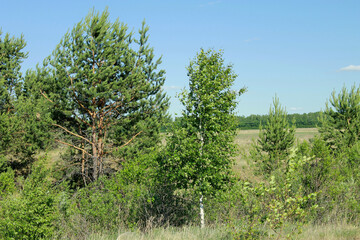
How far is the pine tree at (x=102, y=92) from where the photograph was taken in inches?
672

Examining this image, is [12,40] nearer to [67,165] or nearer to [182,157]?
[67,165]

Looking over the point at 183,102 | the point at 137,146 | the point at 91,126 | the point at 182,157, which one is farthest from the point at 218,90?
the point at 91,126

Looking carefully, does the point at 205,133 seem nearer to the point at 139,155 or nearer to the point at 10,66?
the point at 139,155

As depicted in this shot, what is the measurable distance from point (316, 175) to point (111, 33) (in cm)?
1245

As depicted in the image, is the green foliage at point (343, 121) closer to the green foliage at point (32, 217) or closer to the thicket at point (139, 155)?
the thicket at point (139, 155)

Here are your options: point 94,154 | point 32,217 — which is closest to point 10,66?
point 94,154

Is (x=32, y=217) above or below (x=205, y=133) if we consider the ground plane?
below

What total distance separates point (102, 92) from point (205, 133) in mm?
8721

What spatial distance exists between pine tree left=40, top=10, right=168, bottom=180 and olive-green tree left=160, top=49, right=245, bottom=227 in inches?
321

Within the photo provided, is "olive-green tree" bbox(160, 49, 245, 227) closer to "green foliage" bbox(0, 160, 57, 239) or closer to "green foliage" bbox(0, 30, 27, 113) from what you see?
"green foliage" bbox(0, 160, 57, 239)

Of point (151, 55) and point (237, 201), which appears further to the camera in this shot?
point (151, 55)

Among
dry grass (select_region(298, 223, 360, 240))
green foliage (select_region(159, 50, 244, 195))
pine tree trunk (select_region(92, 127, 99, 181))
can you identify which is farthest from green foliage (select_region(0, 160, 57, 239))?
pine tree trunk (select_region(92, 127, 99, 181))

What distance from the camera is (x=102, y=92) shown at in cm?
1656

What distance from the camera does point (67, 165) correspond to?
19172 millimetres
